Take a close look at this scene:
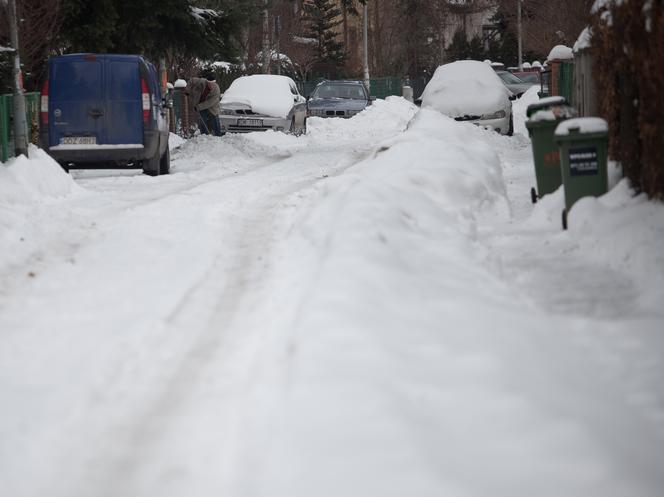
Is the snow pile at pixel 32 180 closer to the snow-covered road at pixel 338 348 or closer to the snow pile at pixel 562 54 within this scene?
the snow-covered road at pixel 338 348

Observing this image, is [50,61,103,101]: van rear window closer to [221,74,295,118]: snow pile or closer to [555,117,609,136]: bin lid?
[555,117,609,136]: bin lid

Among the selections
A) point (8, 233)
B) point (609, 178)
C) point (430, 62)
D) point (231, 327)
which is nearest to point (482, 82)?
A: point (609, 178)

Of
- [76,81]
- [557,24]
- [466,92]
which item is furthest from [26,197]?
[557,24]

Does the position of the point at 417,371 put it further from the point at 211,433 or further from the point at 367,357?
the point at 211,433

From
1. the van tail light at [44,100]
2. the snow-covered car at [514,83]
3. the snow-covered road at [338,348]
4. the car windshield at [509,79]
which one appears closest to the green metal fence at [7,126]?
the van tail light at [44,100]

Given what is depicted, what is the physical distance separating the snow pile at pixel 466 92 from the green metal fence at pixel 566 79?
188 centimetres

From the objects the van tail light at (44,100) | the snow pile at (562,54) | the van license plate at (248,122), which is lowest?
the van license plate at (248,122)

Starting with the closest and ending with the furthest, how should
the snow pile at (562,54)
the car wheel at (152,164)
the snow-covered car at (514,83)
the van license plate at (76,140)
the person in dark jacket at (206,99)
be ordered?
the van license plate at (76,140), the car wheel at (152,164), the snow pile at (562,54), the person in dark jacket at (206,99), the snow-covered car at (514,83)

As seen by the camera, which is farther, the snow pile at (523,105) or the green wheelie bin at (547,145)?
the snow pile at (523,105)

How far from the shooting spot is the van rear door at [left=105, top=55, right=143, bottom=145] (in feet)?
57.0

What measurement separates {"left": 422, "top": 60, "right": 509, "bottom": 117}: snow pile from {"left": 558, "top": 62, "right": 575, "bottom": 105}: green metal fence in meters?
1.88

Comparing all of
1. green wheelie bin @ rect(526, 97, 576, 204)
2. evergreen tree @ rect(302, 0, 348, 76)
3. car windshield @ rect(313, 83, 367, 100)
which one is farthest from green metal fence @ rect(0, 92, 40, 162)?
evergreen tree @ rect(302, 0, 348, 76)

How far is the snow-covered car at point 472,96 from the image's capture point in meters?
25.5

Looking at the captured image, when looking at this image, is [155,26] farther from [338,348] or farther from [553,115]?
[338,348]
